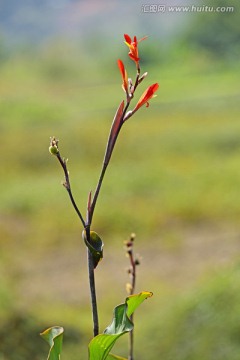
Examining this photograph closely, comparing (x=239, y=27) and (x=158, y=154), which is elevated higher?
(x=239, y=27)

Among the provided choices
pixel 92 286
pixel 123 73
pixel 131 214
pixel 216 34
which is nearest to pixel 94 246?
pixel 92 286

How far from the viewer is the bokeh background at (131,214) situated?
4098 millimetres

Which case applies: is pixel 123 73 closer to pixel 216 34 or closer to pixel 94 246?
pixel 94 246

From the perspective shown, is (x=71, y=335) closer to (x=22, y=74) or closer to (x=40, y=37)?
(x=22, y=74)

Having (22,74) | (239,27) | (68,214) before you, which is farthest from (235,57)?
(68,214)

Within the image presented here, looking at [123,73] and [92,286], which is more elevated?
[123,73]

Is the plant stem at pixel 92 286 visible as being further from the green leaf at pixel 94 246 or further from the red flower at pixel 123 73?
the red flower at pixel 123 73

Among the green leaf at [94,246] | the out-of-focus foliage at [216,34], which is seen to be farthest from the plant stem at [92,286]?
the out-of-focus foliage at [216,34]

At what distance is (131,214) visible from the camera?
9328 mm

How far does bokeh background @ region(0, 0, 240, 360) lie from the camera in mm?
4098

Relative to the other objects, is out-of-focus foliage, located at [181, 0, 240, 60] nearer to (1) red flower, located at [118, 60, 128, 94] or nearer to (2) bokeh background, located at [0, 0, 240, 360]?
(2) bokeh background, located at [0, 0, 240, 360]

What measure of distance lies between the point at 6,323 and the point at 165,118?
11.6 meters

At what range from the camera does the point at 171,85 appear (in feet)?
73.7

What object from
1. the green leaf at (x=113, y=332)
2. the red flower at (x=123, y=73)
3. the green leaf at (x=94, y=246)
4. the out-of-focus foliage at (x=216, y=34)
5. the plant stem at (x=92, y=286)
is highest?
the out-of-focus foliage at (x=216, y=34)
